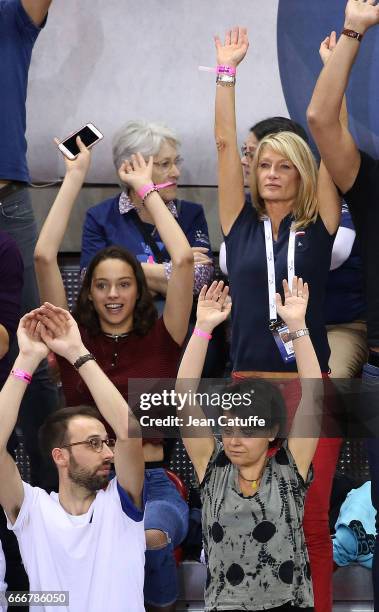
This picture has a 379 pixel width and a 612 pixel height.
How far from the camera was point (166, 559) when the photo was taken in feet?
12.3

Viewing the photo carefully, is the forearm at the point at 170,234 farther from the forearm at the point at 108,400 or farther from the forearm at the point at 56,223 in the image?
the forearm at the point at 108,400

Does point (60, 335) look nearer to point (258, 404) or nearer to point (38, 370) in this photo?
point (258, 404)

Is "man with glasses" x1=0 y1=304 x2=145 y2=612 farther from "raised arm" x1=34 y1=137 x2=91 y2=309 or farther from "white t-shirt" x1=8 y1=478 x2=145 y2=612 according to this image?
"raised arm" x1=34 y1=137 x2=91 y2=309

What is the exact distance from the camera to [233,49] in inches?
154

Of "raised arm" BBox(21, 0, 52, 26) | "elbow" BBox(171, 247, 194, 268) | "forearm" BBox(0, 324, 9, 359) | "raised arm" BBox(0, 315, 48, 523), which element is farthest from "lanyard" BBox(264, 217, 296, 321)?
"raised arm" BBox(21, 0, 52, 26)

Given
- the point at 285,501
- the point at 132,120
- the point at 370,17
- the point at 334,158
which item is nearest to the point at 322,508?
the point at 285,501

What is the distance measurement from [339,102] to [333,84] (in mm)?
59

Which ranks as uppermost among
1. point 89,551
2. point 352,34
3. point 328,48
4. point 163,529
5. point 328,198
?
point 328,48

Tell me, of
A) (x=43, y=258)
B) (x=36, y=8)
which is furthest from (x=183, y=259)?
(x=36, y=8)

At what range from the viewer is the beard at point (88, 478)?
3463 millimetres

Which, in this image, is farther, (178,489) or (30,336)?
(178,489)

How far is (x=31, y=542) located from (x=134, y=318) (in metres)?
0.97

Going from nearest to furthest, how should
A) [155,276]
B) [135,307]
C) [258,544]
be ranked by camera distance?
[258,544], [135,307], [155,276]

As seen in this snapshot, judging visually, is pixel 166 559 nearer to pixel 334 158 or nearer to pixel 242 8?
pixel 334 158
